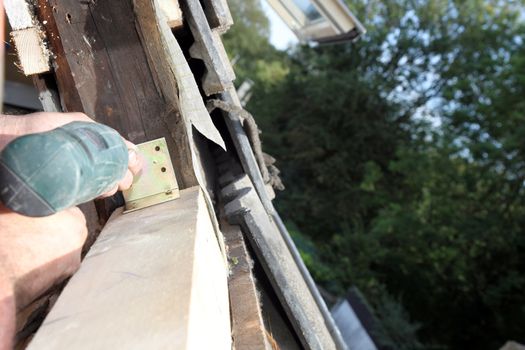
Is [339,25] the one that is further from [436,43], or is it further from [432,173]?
[436,43]

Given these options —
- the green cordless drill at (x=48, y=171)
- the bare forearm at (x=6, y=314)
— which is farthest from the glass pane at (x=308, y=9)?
the bare forearm at (x=6, y=314)

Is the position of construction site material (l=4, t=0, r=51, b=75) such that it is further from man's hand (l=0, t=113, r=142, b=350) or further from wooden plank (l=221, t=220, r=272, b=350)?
wooden plank (l=221, t=220, r=272, b=350)

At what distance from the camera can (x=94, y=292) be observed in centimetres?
80

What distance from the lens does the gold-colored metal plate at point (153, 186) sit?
3.84 feet

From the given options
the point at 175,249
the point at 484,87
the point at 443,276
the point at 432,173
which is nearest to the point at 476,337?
the point at 443,276

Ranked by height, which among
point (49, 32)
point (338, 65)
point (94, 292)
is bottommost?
point (94, 292)

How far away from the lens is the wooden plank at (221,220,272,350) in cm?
118

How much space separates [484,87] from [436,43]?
2.89 meters

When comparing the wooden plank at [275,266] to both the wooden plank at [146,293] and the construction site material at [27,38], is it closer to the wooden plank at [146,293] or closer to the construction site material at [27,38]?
the wooden plank at [146,293]

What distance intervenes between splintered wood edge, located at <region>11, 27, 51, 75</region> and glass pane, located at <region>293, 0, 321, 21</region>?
439cm

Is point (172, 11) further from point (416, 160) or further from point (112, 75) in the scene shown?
point (416, 160)

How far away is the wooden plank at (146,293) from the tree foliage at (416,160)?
1033 centimetres

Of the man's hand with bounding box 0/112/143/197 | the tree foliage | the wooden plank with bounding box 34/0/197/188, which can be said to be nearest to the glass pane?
the wooden plank with bounding box 34/0/197/188

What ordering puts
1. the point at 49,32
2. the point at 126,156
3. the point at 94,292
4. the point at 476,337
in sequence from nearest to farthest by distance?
the point at 94,292, the point at 126,156, the point at 49,32, the point at 476,337
